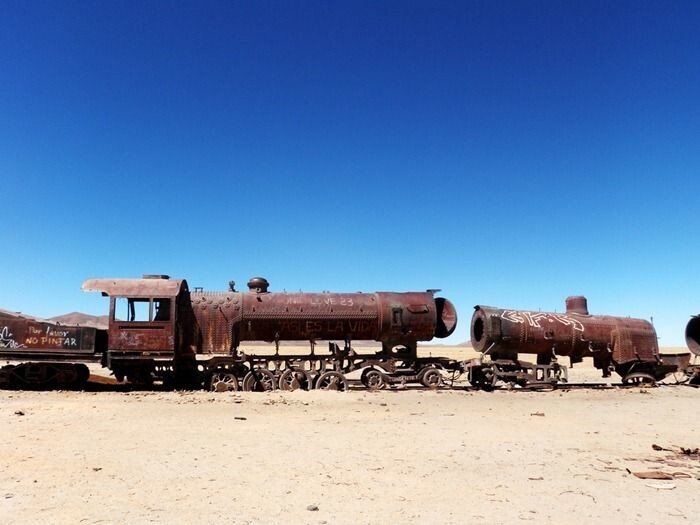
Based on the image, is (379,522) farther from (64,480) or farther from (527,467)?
(64,480)

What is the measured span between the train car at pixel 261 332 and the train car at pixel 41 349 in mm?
916

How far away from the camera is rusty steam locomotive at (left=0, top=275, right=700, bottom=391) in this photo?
55.4 ft

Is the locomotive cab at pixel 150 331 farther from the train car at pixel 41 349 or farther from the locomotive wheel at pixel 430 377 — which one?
the locomotive wheel at pixel 430 377

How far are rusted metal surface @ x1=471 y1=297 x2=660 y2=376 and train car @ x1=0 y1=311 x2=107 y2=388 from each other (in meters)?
13.5

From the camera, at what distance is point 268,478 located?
7145mm

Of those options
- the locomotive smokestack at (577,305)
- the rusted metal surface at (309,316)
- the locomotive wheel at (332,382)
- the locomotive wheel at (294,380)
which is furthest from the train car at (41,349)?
the locomotive smokestack at (577,305)

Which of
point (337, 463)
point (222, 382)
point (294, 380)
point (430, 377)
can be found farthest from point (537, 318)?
point (337, 463)

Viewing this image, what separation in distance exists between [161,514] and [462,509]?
10.9 feet

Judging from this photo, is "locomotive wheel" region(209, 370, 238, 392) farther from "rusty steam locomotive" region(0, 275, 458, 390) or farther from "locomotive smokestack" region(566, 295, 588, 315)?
"locomotive smokestack" region(566, 295, 588, 315)


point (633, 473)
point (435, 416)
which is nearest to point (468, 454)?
point (633, 473)

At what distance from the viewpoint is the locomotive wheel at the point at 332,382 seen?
56.7ft

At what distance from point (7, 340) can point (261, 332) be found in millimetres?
7944

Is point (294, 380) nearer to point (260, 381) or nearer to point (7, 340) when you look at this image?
point (260, 381)

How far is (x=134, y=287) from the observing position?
1722 cm
